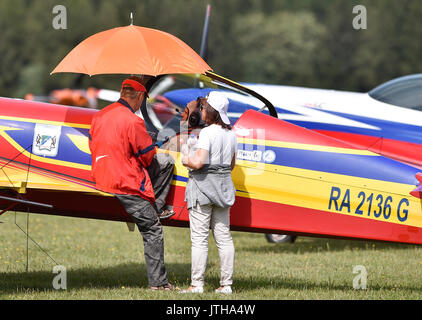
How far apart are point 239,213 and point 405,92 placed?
4.62 meters

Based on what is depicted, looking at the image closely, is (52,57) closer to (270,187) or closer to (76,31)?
(76,31)

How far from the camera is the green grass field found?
6.07m

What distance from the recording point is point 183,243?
9836 millimetres

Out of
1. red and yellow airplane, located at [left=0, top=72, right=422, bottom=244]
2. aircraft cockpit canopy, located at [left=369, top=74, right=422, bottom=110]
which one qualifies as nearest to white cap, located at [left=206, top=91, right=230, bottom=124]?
red and yellow airplane, located at [left=0, top=72, right=422, bottom=244]

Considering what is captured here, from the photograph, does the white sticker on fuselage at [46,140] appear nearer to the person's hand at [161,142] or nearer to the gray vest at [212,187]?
the person's hand at [161,142]

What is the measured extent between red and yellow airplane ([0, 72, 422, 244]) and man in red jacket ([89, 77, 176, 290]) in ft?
1.47

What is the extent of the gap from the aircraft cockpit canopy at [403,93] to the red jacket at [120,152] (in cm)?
507

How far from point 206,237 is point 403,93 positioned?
5.20m

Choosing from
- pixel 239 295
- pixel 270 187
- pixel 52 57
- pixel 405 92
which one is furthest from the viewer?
pixel 52 57

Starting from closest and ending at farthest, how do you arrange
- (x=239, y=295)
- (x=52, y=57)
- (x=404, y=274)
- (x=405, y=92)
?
1. (x=239, y=295)
2. (x=404, y=274)
3. (x=405, y=92)
4. (x=52, y=57)

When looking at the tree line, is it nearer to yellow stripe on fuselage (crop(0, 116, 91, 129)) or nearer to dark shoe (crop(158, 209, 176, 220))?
yellow stripe on fuselage (crop(0, 116, 91, 129))

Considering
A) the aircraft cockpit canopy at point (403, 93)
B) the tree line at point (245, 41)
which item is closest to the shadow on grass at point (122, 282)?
the aircraft cockpit canopy at point (403, 93)
